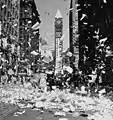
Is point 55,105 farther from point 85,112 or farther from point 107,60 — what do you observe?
point 107,60

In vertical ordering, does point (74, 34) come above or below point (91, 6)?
below

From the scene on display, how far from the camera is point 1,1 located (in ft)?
99.8

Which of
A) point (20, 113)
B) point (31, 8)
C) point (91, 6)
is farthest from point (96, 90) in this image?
point (31, 8)

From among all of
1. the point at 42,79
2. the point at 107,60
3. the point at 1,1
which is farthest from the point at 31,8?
the point at 107,60

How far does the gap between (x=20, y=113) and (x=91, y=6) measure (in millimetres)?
12321

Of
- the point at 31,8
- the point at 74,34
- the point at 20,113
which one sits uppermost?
the point at 31,8

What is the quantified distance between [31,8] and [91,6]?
4697 centimetres

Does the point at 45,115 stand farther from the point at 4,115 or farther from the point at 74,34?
the point at 74,34

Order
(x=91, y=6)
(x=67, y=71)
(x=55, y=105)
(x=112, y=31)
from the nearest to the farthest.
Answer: (x=55, y=105) → (x=112, y=31) → (x=67, y=71) → (x=91, y=6)

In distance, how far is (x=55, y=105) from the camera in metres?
5.86

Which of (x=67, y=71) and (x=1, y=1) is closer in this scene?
(x=67, y=71)

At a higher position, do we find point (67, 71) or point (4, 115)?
point (67, 71)

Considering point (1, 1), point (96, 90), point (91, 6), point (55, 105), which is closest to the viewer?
point (55, 105)

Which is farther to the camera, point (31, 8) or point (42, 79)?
point (31, 8)
